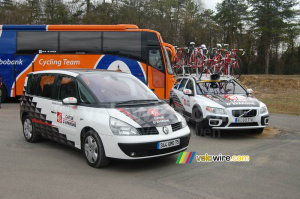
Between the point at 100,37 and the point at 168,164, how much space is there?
1079 cm

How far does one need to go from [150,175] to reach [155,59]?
10628 mm

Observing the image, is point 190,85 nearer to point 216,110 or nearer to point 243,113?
point 216,110

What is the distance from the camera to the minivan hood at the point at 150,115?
5.40 m

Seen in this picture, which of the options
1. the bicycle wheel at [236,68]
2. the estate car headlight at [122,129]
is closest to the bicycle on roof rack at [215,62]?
the bicycle wheel at [236,68]

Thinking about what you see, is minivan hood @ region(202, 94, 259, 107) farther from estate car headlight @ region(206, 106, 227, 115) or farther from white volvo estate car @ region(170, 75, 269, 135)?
estate car headlight @ region(206, 106, 227, 115)

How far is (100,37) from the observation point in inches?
607

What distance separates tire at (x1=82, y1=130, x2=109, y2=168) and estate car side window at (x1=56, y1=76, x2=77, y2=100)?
3.16 feet

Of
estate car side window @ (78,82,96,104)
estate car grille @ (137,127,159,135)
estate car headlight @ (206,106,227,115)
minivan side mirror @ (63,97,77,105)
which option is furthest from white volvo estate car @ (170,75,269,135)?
minivan side mirror @ (63,97,77,105)

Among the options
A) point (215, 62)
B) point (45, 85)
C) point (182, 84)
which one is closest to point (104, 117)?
point (45, 85)

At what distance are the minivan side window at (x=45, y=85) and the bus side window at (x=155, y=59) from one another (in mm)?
8583

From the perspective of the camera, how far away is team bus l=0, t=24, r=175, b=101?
15.3 metres

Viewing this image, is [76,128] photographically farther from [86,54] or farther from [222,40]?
[222,40]

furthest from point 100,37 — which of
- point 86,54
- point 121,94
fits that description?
point 121,94

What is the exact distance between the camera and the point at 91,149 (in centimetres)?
559
